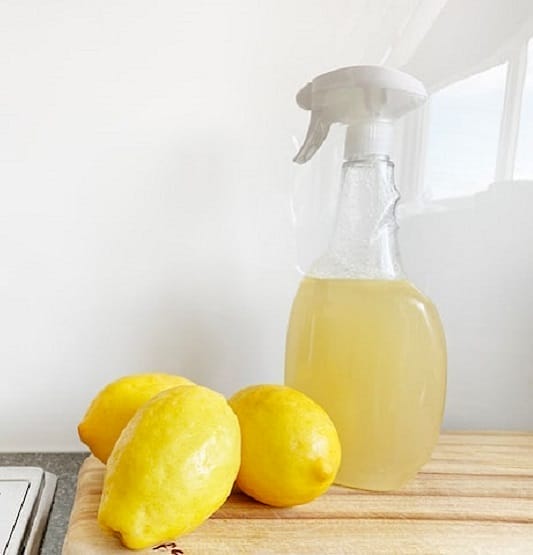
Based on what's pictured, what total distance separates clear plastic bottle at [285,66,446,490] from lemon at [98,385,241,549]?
0.38 ft

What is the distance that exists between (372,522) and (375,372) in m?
0.11

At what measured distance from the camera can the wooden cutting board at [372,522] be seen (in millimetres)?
395

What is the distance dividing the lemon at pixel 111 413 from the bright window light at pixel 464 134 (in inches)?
14.3

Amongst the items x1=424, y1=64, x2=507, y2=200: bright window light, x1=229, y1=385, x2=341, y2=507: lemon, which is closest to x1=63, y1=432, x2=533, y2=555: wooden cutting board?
x1=229, y1=385, x2=341, y2=507: lemon

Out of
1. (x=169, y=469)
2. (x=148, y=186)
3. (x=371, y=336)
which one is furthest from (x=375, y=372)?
(x=148, y=186)

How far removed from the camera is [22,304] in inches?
23.8

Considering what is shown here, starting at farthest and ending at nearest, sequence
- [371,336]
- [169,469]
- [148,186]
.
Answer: [148,186] → [371,336] → [169,469]

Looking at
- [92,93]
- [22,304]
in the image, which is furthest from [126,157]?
[22,304]

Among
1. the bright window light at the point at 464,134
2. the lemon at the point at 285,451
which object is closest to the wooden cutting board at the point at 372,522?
the lemon at the point at 285,451

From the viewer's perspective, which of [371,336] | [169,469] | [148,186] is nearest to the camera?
[169,469]

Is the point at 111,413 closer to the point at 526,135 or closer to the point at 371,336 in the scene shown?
the point at 371,336

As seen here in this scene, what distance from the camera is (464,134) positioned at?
65 centimetres

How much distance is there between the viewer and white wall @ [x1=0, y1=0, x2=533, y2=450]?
59 cm

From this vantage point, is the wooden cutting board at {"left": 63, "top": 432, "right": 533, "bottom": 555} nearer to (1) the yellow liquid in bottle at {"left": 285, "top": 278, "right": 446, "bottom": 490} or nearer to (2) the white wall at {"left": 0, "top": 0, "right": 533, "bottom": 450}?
(1) the yellow liquid in bottle at {"left": 285, "top": 278, "right": 446, "bottom": 490}
